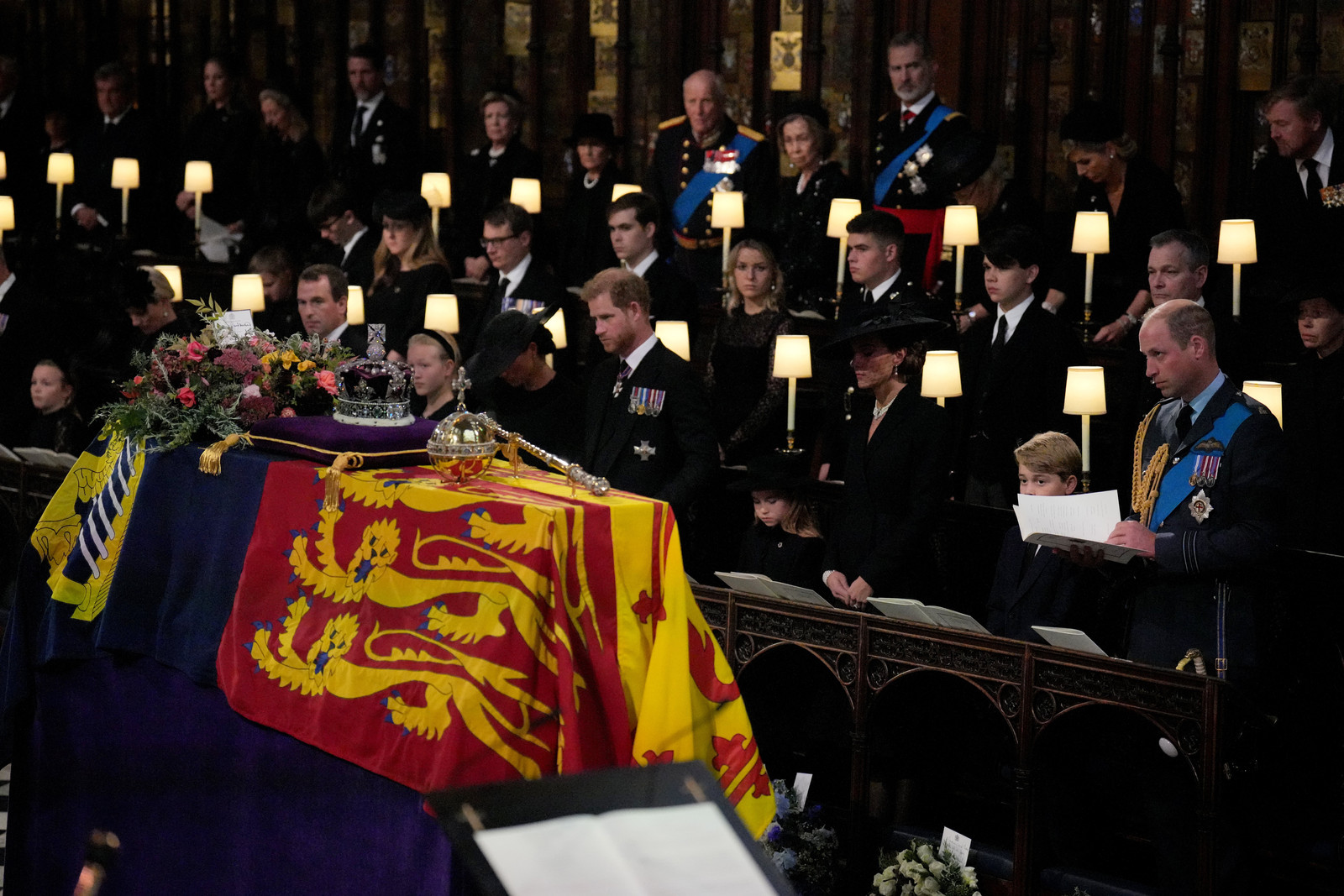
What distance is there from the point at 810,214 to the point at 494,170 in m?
2.38

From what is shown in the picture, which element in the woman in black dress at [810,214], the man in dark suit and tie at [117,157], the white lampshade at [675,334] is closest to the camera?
the white lampshade at [675,334]

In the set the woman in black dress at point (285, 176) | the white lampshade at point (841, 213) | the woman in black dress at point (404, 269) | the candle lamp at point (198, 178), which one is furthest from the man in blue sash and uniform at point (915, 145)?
the candle lamp at point (198, 178)

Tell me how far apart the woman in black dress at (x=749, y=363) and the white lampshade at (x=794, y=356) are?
255 millimetres

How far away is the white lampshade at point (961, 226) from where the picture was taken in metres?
7.04

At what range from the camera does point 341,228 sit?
28.3 ft

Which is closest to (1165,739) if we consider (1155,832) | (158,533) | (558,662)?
(1155,832)

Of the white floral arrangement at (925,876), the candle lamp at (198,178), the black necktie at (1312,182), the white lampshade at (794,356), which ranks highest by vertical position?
the candle lamp at (198,178)

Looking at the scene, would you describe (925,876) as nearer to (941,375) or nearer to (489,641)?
(489,641)

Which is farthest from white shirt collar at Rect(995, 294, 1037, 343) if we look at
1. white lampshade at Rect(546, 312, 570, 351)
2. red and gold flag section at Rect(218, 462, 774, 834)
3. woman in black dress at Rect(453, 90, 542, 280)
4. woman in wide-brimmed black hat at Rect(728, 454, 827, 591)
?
woman in black dress at Rect(453, 90, 542, 280)

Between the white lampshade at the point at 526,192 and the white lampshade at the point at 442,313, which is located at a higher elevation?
the white lampshade at the point at 526,192

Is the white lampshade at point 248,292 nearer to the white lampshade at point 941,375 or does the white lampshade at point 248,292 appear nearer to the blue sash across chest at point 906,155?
the blue sash across chest at point 906,155

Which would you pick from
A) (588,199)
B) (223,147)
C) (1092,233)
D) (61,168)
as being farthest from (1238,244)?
(61,168)

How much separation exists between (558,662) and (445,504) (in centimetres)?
42

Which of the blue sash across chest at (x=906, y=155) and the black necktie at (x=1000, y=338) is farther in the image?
the blue sash across chest at (x=906, y=155)
